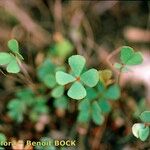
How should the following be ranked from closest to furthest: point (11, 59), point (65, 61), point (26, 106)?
point (11, 59), point (26, 106), point (65, 61)

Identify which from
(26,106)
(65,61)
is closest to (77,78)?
(26,106)

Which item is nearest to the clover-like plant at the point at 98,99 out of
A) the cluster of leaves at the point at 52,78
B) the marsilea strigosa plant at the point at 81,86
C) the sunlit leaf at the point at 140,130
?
the marsilea strigosa plant at the point at 81,86

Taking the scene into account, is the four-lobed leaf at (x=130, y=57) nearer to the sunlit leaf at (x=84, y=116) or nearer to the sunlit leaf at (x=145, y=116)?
the sunlit leaf at (x=145, y=116)

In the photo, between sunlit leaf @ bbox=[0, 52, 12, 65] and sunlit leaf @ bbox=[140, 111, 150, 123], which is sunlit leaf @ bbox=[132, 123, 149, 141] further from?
sunlit leaf @ bbox=[0, 52, 12, 65]

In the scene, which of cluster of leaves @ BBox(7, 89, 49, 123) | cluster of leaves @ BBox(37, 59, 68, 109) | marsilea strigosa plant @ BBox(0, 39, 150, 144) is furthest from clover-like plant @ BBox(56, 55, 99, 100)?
cluster of leaves @ BBox(7, 89, 49, 123)

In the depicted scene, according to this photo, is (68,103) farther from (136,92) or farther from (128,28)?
(128,28)

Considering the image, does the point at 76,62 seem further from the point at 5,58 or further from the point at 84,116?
the point at 84,116
